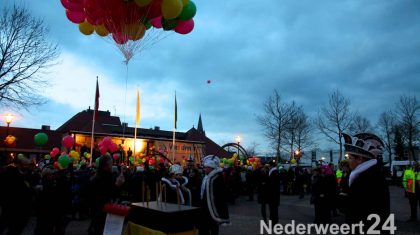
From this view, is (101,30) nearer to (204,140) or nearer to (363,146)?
(363,146)

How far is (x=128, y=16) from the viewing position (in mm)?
7844

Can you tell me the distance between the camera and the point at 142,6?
730 cm

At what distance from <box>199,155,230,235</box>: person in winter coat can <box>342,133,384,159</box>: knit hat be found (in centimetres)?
269

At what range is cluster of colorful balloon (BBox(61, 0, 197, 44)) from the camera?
7.38 meters

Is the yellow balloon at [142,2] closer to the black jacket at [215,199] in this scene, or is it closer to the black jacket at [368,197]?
the black jacket at [215,199]

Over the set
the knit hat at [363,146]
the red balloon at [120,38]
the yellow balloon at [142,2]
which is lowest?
the knit hat at [363,146]

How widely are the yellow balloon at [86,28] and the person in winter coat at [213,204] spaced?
519 centimetres

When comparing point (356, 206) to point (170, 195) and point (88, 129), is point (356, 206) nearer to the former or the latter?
point (170, 195)

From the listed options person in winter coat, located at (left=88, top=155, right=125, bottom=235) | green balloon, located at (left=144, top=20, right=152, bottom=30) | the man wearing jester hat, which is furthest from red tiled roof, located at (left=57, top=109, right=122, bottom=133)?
the man wearing jester hat

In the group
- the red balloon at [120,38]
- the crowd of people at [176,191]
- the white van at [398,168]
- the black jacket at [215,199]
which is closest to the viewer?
the crowd of people at [176,191]

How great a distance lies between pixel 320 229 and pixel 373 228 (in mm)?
7061

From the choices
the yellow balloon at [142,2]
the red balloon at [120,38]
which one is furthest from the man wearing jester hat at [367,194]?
the red balloon at [120,38]

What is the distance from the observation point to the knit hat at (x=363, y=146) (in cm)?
400

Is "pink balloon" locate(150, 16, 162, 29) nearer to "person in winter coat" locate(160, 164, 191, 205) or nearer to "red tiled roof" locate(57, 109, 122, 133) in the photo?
"person in winter coat" locate(160, 164, 191, 205)
